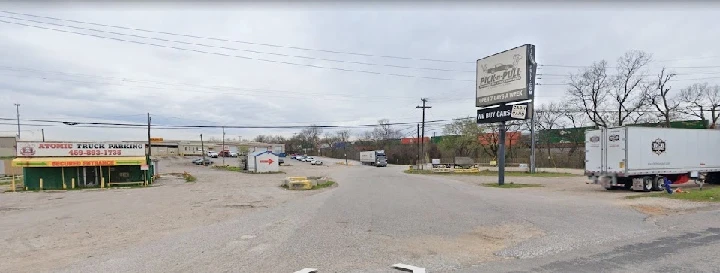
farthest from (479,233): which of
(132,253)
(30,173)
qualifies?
(30,173)

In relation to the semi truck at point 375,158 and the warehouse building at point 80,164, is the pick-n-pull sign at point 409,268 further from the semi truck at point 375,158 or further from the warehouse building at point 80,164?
the semi truck at point 375,158

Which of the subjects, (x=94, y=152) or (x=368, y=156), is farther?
(x=368, y=156)

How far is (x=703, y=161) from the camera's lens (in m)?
20.0

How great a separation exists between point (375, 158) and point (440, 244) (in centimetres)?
6335

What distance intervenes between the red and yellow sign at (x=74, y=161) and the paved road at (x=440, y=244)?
23.3 meters

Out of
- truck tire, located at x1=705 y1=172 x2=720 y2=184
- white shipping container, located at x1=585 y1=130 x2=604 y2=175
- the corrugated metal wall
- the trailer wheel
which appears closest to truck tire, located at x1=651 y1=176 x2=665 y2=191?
the trailer wheel

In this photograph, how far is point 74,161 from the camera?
91.8 feet

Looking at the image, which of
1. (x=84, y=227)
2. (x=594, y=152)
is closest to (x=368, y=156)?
(x=594, y=152)

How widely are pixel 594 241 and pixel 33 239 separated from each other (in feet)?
38.9

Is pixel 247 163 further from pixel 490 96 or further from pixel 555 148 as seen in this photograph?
pixel 555 148

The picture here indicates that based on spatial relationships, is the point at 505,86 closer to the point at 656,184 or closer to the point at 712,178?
the point at 656,184

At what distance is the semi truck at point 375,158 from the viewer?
69.7m

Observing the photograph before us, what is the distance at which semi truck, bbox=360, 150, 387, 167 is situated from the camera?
6969 centimetres

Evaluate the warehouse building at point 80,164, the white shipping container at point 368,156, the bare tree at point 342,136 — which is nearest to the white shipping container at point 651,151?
the warehouse building at point 80,164
